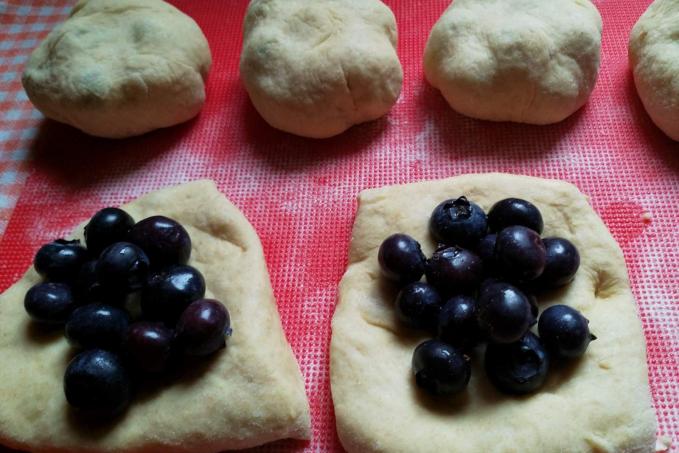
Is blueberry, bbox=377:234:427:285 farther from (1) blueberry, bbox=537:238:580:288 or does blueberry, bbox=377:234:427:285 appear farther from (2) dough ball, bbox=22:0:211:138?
(2) dough ball, bbox=22:0:211:138

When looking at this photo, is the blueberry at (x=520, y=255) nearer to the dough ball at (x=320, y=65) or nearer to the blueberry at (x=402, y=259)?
the blueberry at (x=402, y=259)

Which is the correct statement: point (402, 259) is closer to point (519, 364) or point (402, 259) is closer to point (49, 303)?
point (519, 364)

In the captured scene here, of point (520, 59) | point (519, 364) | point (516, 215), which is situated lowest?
point (519, 364)

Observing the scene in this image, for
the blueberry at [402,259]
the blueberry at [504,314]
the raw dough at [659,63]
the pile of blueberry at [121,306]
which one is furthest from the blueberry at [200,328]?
the raw dough at [659,63]

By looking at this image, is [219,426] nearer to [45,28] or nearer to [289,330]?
[289,330]

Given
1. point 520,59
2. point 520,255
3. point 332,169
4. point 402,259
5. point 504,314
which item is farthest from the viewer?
point 332,169

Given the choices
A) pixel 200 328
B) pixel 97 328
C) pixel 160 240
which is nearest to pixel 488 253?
pixel 200 328
